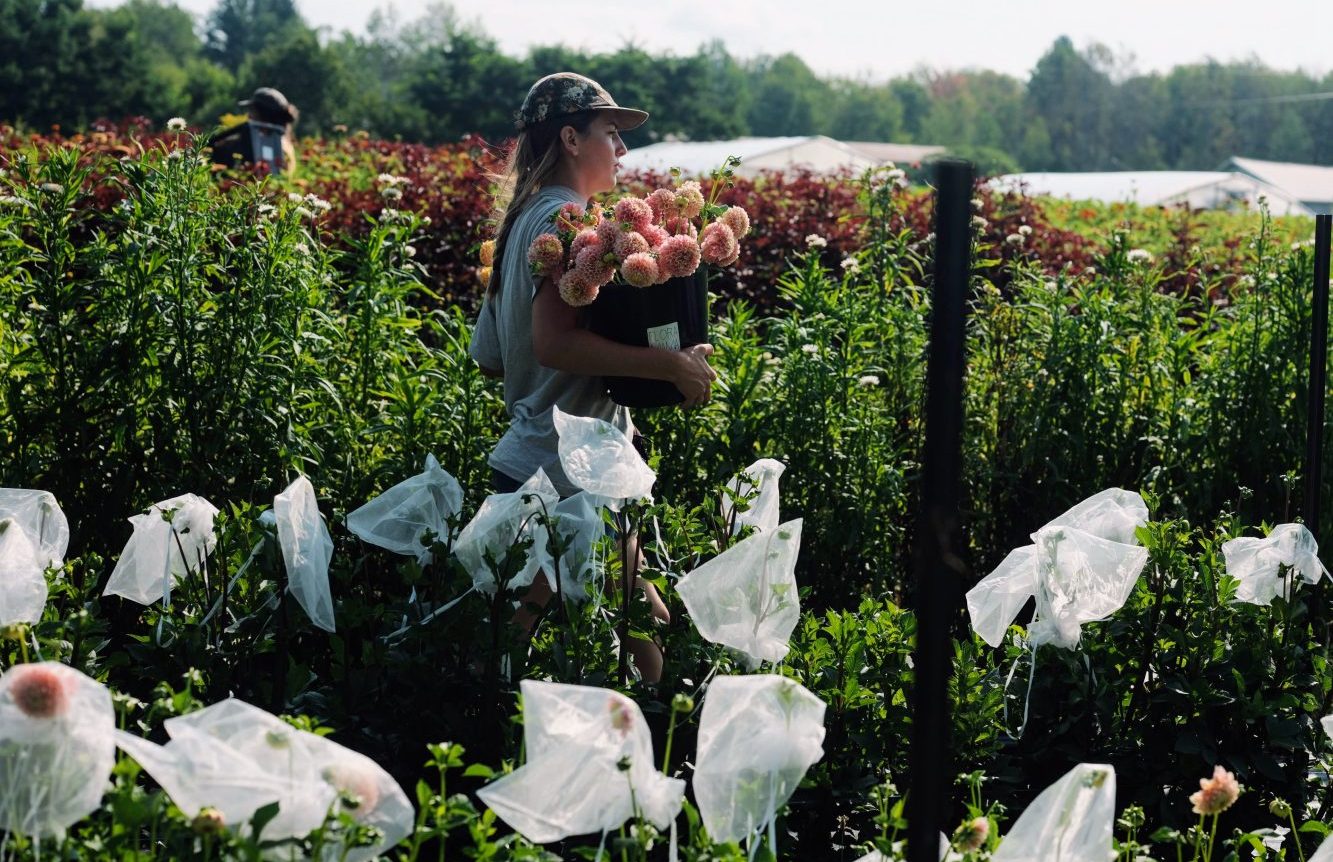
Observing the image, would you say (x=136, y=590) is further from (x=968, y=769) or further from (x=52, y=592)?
(x=968, y=769)

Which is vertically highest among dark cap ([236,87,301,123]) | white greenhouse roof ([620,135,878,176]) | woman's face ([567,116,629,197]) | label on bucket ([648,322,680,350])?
white greenhouse roof ([620,135,878,176])

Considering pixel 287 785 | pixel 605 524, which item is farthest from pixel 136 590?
pixel 287 785

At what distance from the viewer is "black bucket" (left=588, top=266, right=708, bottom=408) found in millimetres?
2834

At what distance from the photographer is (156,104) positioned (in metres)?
43.1

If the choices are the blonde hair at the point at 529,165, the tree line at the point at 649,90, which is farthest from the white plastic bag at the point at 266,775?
the tree line at the point at 649,90

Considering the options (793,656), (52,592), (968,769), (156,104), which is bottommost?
(968,769)

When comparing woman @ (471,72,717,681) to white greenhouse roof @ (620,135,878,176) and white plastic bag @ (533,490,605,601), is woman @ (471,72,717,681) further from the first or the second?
white greenhouse roof @ (620,135,878,176)

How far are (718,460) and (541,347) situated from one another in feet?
4.33

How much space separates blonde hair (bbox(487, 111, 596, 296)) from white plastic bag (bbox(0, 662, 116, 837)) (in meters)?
1.58

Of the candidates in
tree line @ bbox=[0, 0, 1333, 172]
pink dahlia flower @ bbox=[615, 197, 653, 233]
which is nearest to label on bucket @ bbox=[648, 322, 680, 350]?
pink dahlia flower @ bbox=[615, 197, 653, 233]

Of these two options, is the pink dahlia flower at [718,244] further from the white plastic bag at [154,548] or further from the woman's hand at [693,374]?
the white plastic bag at [154,548]

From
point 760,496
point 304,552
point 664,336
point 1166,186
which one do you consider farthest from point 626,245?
point 1166,186

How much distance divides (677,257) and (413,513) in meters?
0.74

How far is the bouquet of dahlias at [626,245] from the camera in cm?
271
